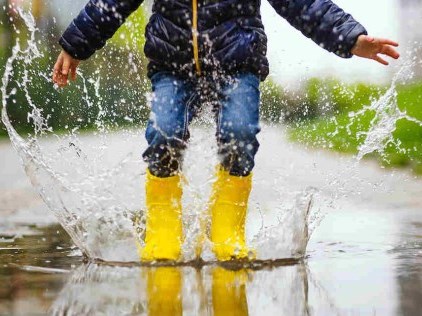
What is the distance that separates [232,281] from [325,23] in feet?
4.10

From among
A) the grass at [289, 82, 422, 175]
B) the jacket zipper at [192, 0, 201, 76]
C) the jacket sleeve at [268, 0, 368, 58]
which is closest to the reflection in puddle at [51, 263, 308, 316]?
the jacket zipper at [192, 0, 201, 76]

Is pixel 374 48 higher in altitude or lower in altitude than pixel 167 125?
higher

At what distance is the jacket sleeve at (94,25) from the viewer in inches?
183

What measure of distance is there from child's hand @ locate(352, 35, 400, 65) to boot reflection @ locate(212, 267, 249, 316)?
101cm

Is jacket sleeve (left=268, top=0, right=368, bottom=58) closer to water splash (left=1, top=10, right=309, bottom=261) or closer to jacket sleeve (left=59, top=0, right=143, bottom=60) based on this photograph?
water splash (left=1, top=10, right=309, bottom=261)

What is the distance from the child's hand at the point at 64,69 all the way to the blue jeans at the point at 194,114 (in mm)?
468

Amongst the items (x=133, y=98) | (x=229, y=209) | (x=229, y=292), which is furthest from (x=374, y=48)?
(x=133, y=98)

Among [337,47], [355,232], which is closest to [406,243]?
[355,232]

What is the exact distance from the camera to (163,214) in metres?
4.50

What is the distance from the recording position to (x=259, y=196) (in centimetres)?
750

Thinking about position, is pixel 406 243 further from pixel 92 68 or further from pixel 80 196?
pixel 92 68

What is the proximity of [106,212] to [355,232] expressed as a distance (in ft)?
4.03

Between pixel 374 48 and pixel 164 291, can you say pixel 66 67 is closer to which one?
pixel 374 48

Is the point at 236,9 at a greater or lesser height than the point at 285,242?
greater
